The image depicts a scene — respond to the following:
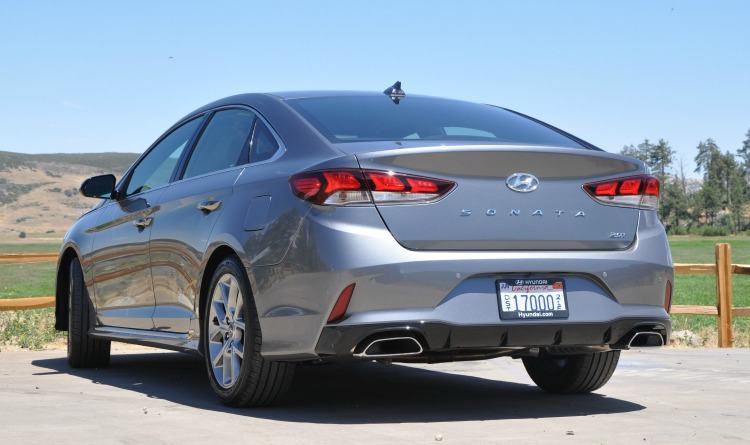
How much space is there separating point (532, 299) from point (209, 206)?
193cm

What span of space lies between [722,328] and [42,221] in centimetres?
16208

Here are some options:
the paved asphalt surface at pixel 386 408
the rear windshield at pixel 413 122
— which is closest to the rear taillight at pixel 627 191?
the rear windshield at pixel 413 122

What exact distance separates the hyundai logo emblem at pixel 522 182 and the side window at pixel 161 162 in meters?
2.55

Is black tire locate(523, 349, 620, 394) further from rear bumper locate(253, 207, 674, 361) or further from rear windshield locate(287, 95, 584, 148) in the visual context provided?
rear windshield locate(287, 95, 584, 148)

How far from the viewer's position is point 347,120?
5852 mm

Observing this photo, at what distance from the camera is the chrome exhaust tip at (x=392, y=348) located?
5.09 meters

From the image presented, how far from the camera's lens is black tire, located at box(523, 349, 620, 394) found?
6.50 meters

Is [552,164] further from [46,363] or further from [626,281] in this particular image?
[46,363]

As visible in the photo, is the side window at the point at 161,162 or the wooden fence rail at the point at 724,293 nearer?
the side window at the point at 161,162

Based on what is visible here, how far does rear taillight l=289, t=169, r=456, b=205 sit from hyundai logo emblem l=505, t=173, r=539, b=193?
292mm

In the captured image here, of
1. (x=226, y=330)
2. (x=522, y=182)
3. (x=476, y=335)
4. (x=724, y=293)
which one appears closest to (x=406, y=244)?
(x=476, y=335)

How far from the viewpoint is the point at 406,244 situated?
5.07 metres

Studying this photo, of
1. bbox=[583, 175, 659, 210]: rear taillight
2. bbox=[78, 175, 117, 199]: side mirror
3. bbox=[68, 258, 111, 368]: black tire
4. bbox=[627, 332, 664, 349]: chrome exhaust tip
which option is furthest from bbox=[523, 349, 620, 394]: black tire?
bbox=[68, 258, 111, 368]: black tire

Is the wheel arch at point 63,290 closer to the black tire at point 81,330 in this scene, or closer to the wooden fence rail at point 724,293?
the black tire at point 81,330
